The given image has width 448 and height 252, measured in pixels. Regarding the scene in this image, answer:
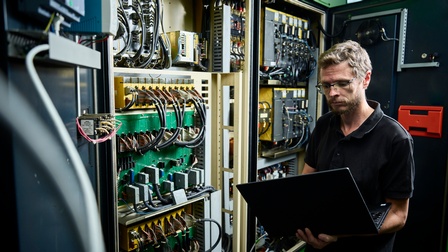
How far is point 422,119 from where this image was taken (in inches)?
90.4

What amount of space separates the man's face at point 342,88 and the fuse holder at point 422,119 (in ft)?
4.13

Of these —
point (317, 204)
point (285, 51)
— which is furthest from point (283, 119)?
point (317, 204)

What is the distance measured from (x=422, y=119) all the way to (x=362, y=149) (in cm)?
133

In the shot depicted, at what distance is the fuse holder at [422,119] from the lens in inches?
87.6

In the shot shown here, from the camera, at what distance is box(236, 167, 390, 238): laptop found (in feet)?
3.33

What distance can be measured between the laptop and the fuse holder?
1363 millimetres

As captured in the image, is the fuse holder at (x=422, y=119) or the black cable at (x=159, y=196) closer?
the black cable at (x=159, y=196)

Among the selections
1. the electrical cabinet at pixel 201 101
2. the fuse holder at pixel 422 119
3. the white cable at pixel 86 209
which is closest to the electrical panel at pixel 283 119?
the electrical cabinet at pixel 201 101

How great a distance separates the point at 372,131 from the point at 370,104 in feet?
0.61

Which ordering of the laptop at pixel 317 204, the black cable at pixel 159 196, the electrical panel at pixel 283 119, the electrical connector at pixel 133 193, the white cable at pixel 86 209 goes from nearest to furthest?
1. the white cable at pixel 86 209
2. the laptop at pixel 317 204
3. the electrical connector at pixel 133 193
4. the black cable at pixel 159 196
5. the electrical panel at pixel 283 119

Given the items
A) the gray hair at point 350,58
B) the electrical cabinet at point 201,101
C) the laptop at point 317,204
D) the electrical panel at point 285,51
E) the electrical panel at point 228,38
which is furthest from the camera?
the electrical panel at point 285,51

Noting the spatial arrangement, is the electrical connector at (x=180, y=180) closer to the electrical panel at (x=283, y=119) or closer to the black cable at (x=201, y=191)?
the black cable at (x=201, y=191)

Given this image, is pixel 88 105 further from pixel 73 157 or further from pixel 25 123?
pixel 73 157

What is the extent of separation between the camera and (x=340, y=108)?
1.37 m
